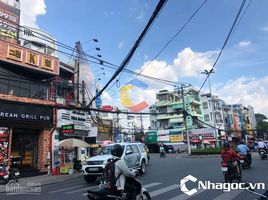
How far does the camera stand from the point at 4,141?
17.5 meters

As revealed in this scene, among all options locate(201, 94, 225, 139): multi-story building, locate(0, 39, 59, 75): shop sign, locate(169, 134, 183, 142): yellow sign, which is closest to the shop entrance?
locate(0, 39, 59, 75): shop sign

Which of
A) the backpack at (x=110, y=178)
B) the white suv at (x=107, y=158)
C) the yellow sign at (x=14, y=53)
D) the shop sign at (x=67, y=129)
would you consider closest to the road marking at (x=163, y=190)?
the white suv at (x=107, y=158)

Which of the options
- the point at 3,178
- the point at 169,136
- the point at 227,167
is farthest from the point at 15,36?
the point at 169,136

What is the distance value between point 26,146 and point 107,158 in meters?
8.85

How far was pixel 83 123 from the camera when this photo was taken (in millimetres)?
24328

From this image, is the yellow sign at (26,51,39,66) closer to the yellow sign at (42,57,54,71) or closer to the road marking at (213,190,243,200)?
the yellow sign at (42,57,54,71)

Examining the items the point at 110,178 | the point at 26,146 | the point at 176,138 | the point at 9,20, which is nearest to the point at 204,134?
the point at 176,138

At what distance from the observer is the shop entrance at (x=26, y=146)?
18.8 meters

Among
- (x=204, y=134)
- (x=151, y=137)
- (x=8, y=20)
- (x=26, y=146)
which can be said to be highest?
(x=8, y=20)

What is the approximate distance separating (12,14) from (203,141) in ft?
156

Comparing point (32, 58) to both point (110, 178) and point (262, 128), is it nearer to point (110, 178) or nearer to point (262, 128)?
point (110, 178)

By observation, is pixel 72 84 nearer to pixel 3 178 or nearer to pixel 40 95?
pixel 40 95

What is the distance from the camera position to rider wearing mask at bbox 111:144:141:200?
18.8ft

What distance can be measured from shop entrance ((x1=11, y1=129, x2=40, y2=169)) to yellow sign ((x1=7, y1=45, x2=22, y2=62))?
16.5 feet
